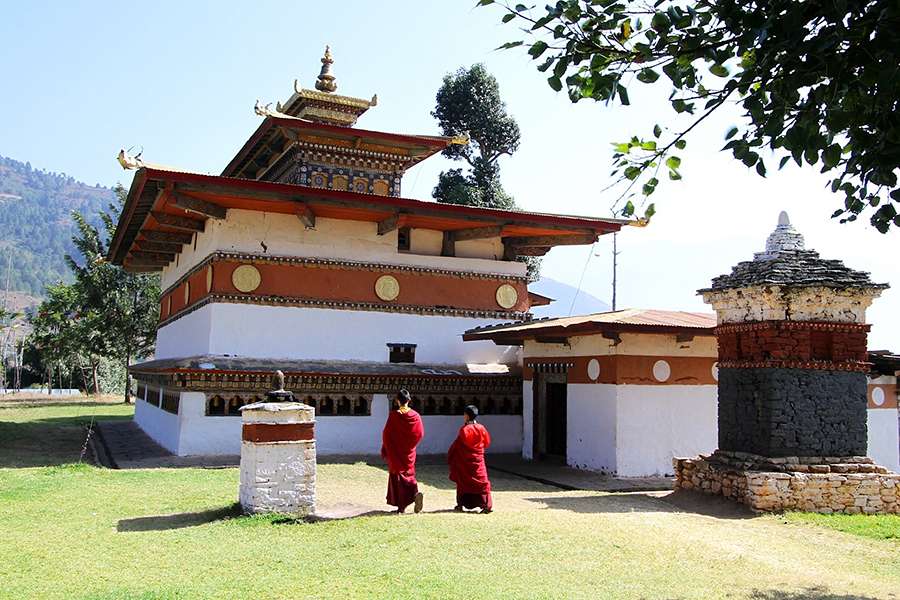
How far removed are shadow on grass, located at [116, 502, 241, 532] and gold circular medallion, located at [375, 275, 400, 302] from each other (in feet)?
25.8

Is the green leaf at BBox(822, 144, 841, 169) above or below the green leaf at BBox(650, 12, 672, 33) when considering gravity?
below

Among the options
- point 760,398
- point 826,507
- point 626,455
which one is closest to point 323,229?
point 626,455

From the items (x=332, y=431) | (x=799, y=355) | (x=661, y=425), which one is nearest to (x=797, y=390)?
(x=799, y=355)

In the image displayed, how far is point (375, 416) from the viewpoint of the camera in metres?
15.3

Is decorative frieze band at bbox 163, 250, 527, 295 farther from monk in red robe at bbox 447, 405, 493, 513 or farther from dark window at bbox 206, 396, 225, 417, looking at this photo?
monk in red robe at bbox 447, 405, 493, 513

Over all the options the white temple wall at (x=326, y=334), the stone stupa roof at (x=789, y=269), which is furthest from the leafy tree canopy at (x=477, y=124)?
the stone stupa roof at (x=789, y=269)

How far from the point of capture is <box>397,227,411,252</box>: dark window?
1678cm

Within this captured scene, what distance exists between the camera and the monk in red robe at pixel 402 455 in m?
8.65

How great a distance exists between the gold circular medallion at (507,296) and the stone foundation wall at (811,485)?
808cm

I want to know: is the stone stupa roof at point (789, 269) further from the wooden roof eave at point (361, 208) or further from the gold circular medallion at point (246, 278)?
the gold circular medallion at point (246, 278)

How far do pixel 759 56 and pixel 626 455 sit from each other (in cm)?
→ 889

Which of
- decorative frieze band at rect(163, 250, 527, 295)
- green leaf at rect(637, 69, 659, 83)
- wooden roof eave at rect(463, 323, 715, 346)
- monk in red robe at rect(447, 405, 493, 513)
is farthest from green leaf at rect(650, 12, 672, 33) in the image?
decorative frieze band at rect(163, 250, 527, 295)

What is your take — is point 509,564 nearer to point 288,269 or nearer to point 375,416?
point 375,416

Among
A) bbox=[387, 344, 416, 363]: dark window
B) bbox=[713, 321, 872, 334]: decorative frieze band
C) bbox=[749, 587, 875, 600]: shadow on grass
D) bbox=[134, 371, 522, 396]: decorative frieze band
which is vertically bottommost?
bbox=[749, 587, 875, 600]: shadow on grass
